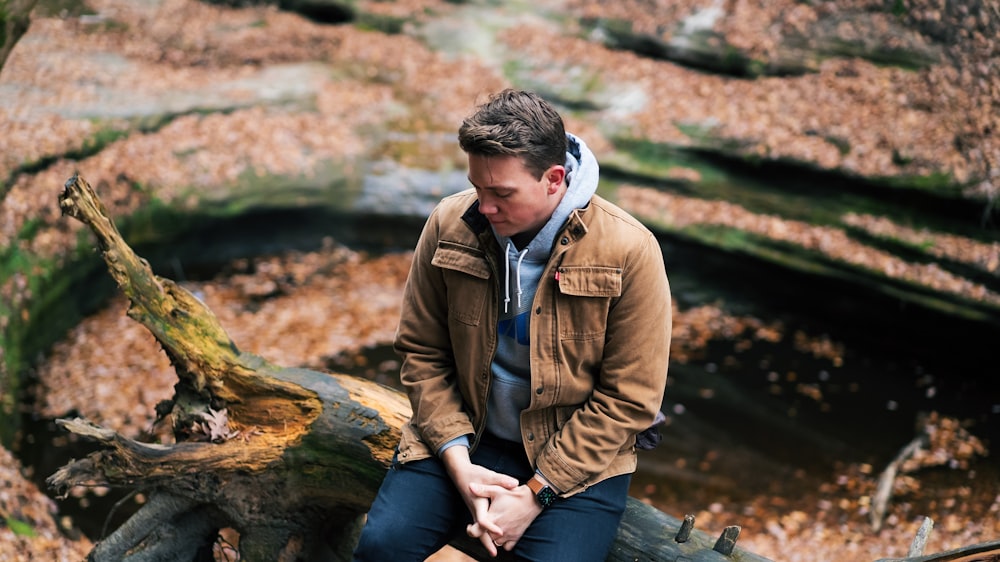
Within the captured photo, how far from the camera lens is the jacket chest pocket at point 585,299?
2.77 meters

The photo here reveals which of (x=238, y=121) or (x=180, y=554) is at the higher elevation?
(x=180, y=554)

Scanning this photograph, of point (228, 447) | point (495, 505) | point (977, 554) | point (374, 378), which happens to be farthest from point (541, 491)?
point (374, 378)

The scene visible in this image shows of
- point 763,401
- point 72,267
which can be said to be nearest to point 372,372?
point 72,267

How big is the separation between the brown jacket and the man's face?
0.40ft

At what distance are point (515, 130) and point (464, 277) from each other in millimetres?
638

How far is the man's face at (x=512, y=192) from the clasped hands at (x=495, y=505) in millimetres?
884

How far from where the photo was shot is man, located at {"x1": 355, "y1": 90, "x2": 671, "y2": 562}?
2.74 m

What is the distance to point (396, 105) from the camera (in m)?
13.1

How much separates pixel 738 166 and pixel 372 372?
6.10 m

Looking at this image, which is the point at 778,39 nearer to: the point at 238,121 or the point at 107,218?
the point at 238,121

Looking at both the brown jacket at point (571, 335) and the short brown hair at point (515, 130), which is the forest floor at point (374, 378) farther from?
the short brown hair at point (515, 130)

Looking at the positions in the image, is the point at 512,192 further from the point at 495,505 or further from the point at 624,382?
the point at 495,505

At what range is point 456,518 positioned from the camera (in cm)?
299

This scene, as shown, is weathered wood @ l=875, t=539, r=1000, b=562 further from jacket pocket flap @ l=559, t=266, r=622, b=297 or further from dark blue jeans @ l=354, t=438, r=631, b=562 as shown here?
jacket pocket flap @ l=559, t=266, r=622, b=297
